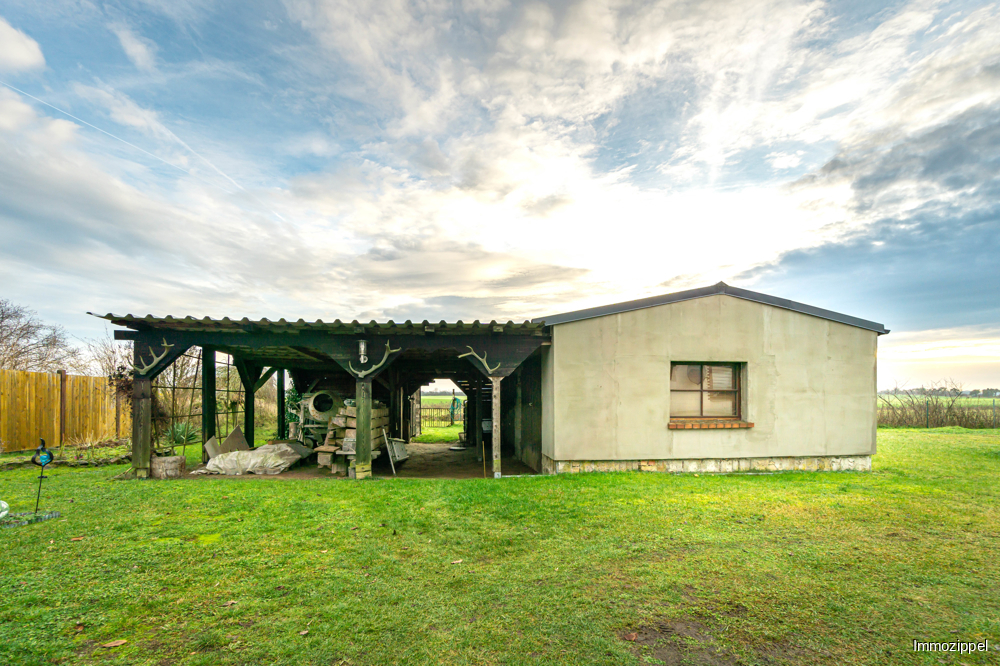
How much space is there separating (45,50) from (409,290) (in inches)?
444

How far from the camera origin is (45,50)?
6.97 metres

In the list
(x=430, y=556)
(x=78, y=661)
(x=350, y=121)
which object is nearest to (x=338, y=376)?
(x=350, y=121)

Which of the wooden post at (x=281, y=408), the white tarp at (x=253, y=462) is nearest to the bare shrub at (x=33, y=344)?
the wooden post at (x=281, y=408)

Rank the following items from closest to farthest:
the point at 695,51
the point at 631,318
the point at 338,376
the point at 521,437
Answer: the point at 695,51 → the point at 631,318 → the point at 521,437 → the point at 338,376

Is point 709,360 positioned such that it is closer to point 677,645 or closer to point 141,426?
point 677,645

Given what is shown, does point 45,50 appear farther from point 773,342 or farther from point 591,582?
point 773,342

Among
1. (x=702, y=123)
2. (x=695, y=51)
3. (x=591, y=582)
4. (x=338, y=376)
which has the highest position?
(x=695, y=51)

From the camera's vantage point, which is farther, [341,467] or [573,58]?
[341,467]

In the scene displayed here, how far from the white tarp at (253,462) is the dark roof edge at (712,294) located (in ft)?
21.9

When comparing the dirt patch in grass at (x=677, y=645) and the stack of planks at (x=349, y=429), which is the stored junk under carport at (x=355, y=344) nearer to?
the stack of planks at (x=349, y=429)

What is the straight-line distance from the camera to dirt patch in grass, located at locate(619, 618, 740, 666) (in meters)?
2.64

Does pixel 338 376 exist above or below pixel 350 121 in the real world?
below

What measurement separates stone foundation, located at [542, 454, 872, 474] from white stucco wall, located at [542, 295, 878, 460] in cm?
15

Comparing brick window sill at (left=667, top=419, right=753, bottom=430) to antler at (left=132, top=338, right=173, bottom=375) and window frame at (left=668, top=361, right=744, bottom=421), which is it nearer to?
window frame at (left=668, top=361, right=744, bottom=421)
